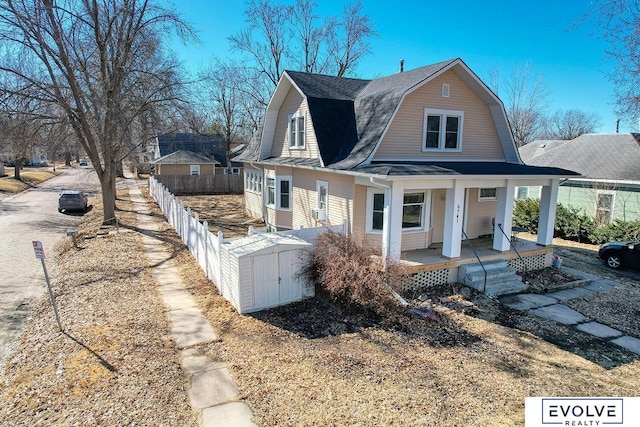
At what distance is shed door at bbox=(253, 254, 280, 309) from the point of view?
362 inches

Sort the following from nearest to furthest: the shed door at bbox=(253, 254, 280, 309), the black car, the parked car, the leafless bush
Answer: the leafless bush
the shed door at bbox=(253, 254, 280, 309)
the black car
the parked car

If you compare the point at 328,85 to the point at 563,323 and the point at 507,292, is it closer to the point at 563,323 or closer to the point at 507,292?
the point at 507,292

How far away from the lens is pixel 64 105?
1727cm

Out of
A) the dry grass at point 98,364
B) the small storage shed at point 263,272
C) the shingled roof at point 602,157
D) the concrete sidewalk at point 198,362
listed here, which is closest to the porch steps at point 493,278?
the small storage shed at point 263,272

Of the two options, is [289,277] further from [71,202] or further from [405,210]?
[71,202]

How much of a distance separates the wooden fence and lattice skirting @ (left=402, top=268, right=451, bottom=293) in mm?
28816

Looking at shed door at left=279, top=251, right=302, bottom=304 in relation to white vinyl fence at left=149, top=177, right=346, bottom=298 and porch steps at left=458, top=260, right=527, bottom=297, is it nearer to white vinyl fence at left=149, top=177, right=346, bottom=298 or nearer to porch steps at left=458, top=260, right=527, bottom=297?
white vinyl fence at left=149, top=177, right=346, bottom=298

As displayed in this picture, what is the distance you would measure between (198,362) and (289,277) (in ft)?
10.7

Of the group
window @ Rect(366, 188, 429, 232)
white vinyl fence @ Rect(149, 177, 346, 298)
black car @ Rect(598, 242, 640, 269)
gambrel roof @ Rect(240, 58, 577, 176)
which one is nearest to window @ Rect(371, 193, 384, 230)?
window @ Rect(366, 188, 429, 232)

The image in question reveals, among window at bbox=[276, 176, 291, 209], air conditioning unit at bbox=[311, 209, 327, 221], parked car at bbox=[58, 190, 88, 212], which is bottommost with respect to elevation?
parked car at bbox=[58, 190, 88, 212]

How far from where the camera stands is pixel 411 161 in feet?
41.8

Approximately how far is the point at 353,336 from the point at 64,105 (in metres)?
17.0

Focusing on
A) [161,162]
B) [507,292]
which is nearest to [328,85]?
[507,292]

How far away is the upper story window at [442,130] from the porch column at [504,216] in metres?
2.27
